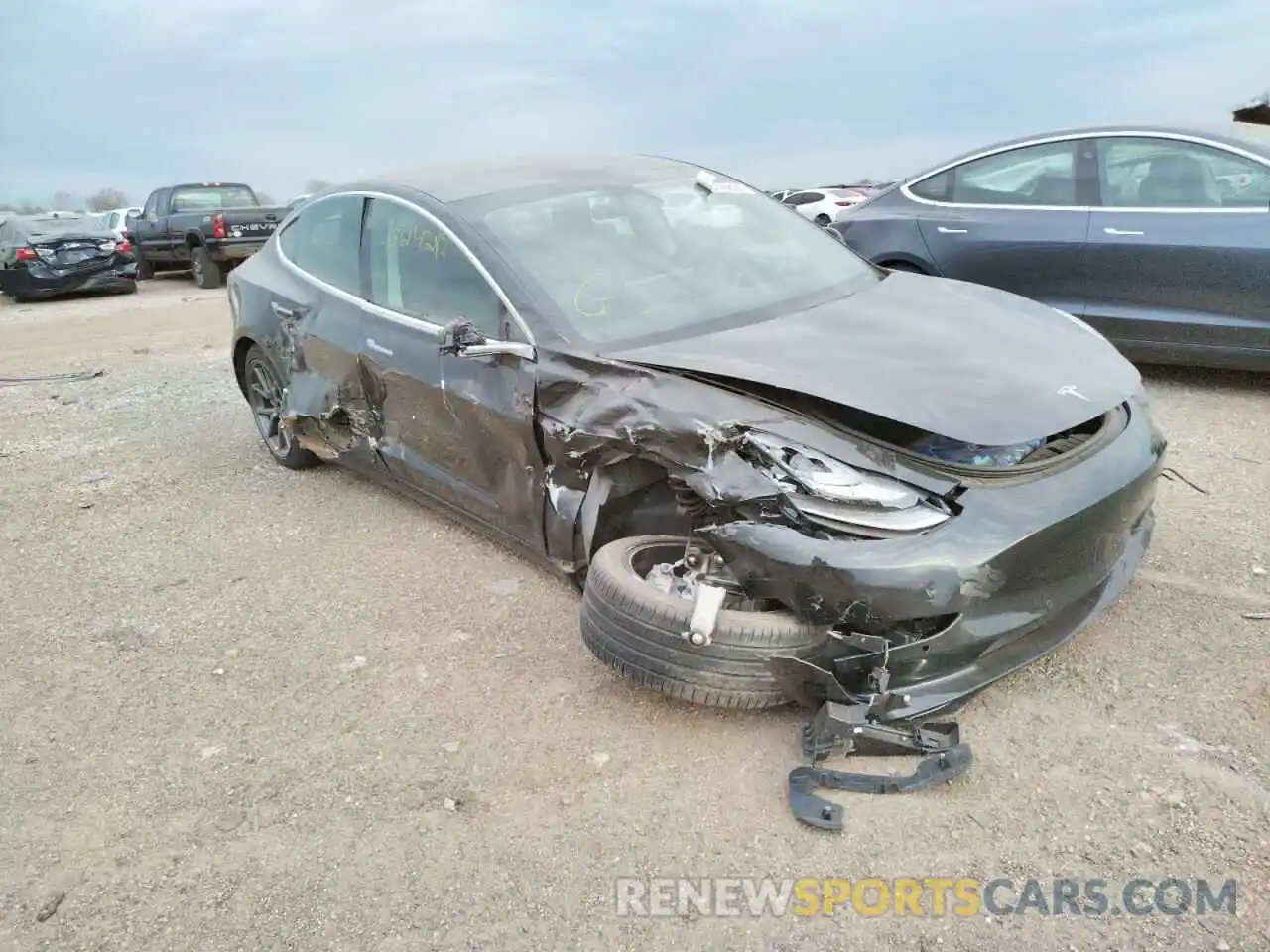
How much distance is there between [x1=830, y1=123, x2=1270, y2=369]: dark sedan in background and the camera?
16.7 ft

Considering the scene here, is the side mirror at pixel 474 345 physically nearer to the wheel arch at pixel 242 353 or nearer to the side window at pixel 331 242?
the side window at pixel 331 242

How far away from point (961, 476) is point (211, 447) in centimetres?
477

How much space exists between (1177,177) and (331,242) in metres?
4.57

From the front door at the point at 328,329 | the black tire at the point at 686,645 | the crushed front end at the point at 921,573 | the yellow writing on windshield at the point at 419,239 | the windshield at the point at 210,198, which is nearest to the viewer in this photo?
the crushed front end at the point at 921,573

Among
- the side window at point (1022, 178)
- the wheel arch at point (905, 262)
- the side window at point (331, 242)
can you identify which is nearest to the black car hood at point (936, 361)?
the side window at point (331, 242)

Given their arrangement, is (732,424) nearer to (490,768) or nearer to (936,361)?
(936,361)

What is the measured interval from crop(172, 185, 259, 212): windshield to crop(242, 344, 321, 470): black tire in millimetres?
12503

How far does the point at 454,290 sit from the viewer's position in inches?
142

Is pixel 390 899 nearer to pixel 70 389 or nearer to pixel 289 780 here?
pixel 289 780

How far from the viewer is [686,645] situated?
8.36 ft

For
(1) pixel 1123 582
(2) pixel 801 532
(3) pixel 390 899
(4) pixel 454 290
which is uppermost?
(4) pixel 454 290

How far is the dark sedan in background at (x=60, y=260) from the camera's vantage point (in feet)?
48.0

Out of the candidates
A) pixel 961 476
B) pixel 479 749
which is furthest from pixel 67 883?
pixel 961 476

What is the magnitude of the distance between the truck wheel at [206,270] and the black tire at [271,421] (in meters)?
11.0
